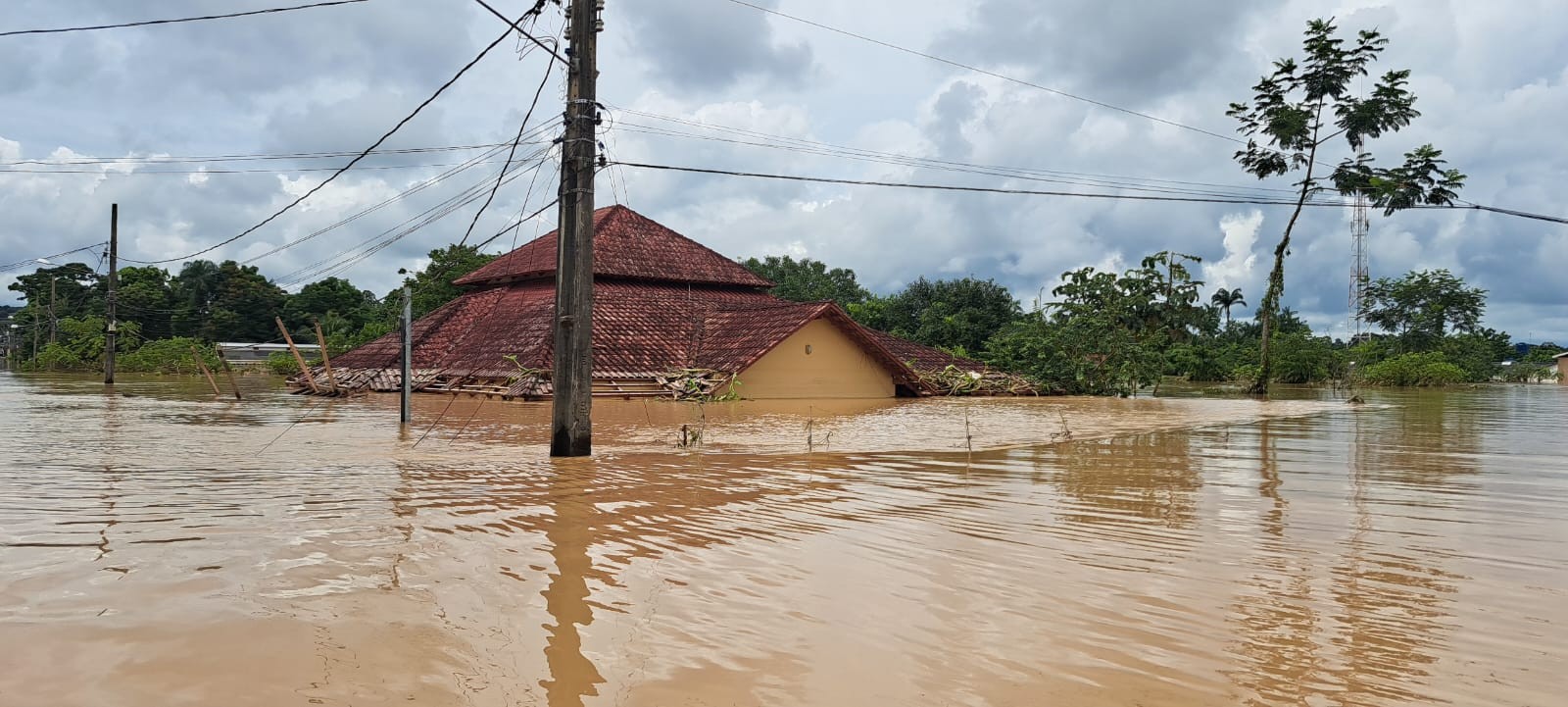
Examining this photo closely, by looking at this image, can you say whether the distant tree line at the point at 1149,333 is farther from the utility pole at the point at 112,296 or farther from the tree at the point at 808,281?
the utility pole at the point at 112,296

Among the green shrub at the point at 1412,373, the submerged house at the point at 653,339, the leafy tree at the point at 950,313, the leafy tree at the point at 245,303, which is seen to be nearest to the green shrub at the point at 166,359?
the leafy tree at the point at 245,303

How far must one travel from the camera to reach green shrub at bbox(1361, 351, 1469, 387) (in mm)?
42031

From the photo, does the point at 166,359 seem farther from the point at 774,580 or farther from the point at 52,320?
the point at 774,580

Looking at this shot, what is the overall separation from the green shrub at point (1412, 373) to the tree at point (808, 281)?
2298cm

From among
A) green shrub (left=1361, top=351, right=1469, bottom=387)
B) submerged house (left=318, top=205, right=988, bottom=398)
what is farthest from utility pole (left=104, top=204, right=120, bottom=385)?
green shrub (left=1361, top=351, right=1469, bottom=387)

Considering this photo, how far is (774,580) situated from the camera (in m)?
5.04

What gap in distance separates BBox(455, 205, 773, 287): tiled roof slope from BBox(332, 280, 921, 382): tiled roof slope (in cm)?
38

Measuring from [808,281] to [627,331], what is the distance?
22.5 metres

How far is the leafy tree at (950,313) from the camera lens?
128 ft

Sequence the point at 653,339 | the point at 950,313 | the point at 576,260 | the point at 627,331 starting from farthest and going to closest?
the point at 950,313, the point at 653,339, the point at 627,331, the point at 576,260

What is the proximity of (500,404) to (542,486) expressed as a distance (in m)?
12.8

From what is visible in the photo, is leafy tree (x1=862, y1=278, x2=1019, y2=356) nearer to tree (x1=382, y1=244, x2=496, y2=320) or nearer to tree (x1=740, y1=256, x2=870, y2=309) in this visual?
tree (x1=740, y1=256, x2=870, y2=309)

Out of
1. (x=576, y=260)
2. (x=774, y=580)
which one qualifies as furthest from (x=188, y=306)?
(x=774, y=580)

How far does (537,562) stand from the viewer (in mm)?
5363
